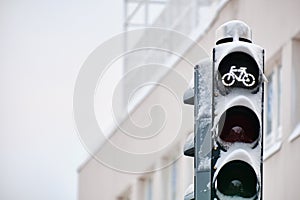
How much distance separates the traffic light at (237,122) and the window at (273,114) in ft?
35.0

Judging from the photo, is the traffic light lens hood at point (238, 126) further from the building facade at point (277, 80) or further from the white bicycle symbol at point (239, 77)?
the building facade at point (277, 80)

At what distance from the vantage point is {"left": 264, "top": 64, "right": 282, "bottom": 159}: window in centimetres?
1555

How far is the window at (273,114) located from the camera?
51.0ft

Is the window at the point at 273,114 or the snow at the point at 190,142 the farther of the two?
the window at the point at 273,114

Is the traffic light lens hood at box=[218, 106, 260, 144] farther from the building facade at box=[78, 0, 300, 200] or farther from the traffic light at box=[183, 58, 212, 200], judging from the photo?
the building facade at box=[78, 0, 300, 200]

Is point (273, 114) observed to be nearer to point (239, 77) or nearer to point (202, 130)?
point (202, 130)

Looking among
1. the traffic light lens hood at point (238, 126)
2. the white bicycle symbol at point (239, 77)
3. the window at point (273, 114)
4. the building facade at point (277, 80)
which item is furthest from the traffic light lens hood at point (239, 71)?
the window at point (273, 114)

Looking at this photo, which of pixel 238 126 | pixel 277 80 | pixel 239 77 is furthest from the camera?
pixel 277 80

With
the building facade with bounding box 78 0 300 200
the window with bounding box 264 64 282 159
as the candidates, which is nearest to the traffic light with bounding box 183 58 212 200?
the building facade with bounding box 78 0 300 200

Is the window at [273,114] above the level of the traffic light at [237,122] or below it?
above

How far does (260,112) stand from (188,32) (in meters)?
17.5

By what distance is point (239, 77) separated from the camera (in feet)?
14.7

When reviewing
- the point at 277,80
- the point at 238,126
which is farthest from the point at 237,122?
the point at 277,80

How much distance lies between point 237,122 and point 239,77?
0.76ft
